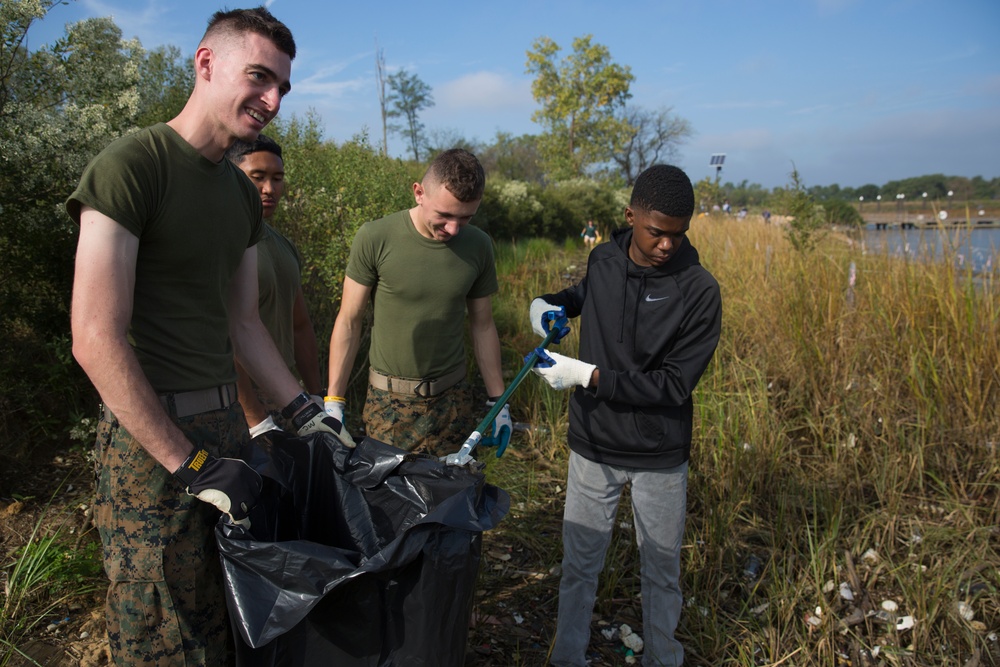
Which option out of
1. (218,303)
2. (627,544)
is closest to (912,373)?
(627,544)

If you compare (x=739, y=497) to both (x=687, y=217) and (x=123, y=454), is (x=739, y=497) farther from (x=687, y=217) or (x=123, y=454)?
(x=123, y=454)

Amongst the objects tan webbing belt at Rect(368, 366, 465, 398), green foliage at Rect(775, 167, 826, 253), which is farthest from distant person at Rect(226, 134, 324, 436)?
green foliage at Rect(775, 167, 826, 253)

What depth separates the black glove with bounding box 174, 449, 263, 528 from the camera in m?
1.40

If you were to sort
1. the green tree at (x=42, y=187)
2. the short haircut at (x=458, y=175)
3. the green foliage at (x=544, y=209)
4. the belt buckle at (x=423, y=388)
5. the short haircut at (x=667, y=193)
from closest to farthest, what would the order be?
the short haircut at (x=667, y=193), the short haircut at (x=458, y=175), the belt buckle at (x=423, y=388), the green tree at (x=42, y=187), the green foliage at (x=544, y=209)

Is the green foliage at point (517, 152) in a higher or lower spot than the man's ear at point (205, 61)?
higher

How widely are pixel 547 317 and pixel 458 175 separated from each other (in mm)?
632

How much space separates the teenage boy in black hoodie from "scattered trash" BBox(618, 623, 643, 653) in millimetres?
224

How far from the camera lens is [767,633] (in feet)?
8.26

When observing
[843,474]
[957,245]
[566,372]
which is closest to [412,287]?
[566,372]

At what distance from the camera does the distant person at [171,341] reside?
4.53 feet

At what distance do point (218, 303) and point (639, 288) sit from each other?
131 centimetres

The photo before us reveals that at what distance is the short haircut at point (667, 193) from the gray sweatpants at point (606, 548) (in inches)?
34.2

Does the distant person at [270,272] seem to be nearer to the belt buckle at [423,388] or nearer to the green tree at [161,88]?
the belt buckle at [423,388]

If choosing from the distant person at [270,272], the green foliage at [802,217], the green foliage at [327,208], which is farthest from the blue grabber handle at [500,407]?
the green foliage at [802,217]
